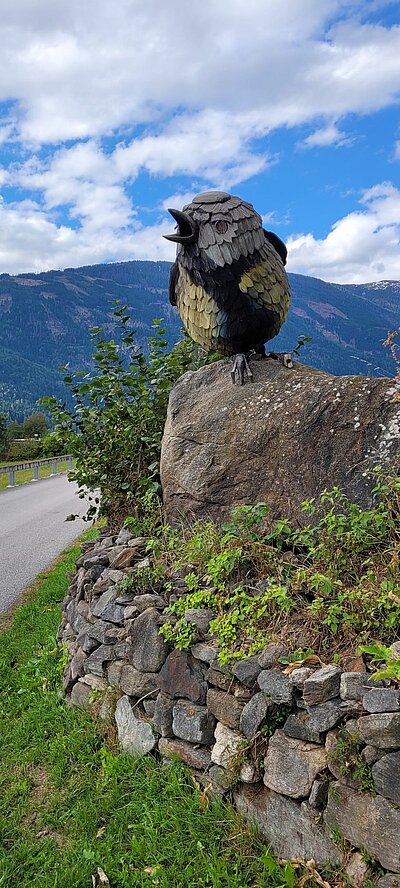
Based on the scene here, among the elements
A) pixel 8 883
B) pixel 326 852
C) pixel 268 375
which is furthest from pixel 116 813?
pixel 268 375

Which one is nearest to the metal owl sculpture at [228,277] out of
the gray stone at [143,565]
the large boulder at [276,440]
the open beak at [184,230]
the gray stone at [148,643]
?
the open beak at [184,230]

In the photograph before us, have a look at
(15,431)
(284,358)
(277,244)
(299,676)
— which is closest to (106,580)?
(299,676)

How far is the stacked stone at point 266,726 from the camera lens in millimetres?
2635

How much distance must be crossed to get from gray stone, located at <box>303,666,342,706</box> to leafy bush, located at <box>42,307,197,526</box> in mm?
3418

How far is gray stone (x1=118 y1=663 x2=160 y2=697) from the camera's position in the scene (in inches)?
157

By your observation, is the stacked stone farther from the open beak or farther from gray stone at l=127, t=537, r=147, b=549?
the open beak

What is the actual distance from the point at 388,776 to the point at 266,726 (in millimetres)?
733

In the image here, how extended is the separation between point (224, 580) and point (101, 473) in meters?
2.76

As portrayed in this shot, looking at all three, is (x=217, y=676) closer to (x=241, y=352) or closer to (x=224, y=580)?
(x=224, y=580)

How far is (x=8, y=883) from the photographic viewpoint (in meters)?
3.21

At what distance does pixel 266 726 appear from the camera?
3145 mm

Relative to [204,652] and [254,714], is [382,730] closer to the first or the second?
[254,714]

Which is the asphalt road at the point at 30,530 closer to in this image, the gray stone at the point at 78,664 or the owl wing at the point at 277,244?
the gray stone at the point at 78,664

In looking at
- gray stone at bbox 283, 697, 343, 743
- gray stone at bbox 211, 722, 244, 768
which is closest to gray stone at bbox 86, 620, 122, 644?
gray stone at bbox 211, 722, 244, 768
